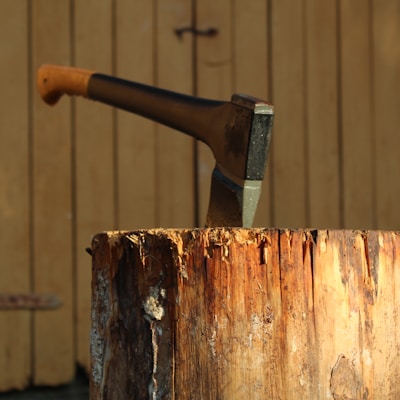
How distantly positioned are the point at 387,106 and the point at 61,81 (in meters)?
2.02

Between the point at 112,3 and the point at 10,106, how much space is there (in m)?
0.59

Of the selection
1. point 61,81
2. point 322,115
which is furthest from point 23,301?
point 322,115

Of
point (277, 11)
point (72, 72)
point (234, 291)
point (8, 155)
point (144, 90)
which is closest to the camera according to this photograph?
point (234, 291)

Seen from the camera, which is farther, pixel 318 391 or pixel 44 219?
pixel 44 219

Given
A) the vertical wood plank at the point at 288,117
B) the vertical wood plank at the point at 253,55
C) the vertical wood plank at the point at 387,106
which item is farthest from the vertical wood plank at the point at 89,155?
the vertical wood plank at the point at 387,106

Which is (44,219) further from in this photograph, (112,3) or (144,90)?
(144,90)

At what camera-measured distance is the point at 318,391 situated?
178 cm

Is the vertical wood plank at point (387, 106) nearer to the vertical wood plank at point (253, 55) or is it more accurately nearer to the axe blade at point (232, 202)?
the vertical wood plank at point (253, 55)

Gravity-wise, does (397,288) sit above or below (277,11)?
below

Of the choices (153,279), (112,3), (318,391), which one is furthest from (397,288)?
(112,3)

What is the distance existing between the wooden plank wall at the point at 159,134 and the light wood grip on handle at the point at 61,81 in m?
0.90

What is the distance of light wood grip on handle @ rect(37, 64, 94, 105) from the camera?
8.65 feet

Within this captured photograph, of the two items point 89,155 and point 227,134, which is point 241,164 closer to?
point 227,134

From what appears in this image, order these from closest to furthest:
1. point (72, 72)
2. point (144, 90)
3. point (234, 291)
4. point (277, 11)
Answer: point (234, 291)
point (144, 90)
point (72, 72)
point (277, 11)
